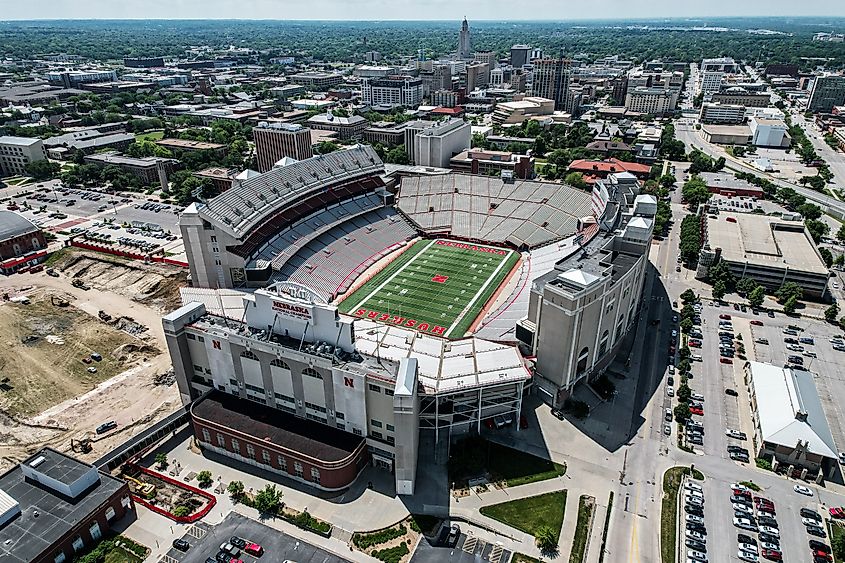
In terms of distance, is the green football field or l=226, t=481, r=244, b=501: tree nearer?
l=226, t=481, r=244, b=501: tree

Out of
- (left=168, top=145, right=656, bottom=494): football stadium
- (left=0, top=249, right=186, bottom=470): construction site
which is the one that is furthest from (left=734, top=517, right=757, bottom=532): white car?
(left=0, top=249, right=186, bottom=470): construction site

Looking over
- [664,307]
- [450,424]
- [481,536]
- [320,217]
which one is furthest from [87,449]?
[664,307]

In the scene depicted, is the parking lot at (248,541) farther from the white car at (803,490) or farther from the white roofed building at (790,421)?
the white roofed building at (790,421)

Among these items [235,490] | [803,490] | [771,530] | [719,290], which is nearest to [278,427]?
[235,490]

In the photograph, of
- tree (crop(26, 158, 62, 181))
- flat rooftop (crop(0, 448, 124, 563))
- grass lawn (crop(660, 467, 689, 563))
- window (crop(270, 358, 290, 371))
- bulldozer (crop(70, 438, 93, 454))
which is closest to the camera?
flat rooftop (crop(0, 448, 124, 563))

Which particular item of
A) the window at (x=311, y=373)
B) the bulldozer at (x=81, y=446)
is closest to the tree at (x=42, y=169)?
the bulldozer at (x=81, y=446)

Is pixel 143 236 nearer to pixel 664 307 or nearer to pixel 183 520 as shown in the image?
pixel 183 520

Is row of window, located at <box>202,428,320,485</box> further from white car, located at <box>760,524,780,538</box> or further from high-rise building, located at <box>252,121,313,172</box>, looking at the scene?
high-rise building, located at <box>252,121,313,172</box>
